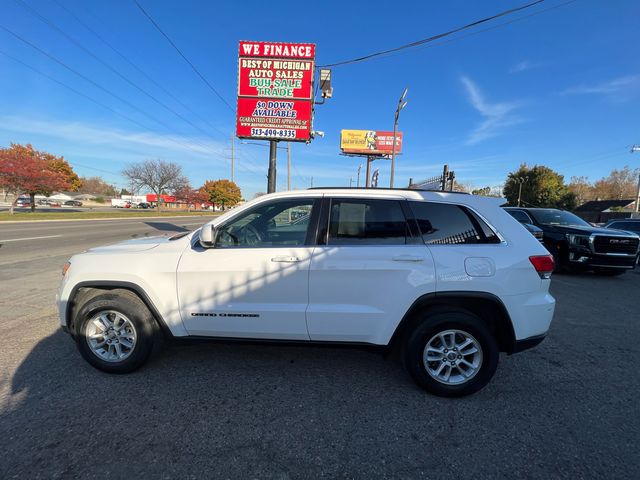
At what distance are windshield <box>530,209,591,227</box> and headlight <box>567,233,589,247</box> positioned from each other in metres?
0.97

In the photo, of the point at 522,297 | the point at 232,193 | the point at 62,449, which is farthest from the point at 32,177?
the point at 232,193

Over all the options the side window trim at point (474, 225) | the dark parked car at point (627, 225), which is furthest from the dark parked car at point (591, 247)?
the side window trim at point (474, 225)

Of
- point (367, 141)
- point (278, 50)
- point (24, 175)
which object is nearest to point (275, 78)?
point (278, 50)

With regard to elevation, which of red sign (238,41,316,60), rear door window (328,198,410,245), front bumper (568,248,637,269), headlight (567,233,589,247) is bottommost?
front bumper (568,248,637,269)

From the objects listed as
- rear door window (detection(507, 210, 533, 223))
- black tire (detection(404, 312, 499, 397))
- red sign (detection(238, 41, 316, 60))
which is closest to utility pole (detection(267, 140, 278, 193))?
red sign (detection(238, 41, 316, 60))

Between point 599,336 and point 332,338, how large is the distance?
3943 mm

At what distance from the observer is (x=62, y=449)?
7.02 feet

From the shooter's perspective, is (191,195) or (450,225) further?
(191,195)

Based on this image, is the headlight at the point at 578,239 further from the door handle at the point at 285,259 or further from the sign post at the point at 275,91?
the sign post at the point at 275,91

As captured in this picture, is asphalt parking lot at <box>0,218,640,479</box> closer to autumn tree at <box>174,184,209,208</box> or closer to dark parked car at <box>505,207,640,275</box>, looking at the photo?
dark parked car at <box>505,207,640,275</box>

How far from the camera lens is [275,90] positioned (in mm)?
12133

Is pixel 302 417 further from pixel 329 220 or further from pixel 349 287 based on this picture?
pixel 329 220

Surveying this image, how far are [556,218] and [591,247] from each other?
1.70 metres

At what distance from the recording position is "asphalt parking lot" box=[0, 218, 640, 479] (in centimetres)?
208
